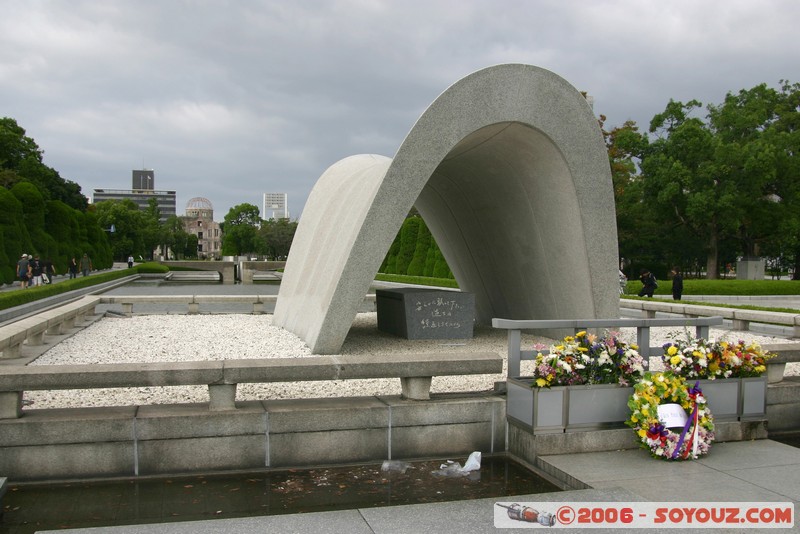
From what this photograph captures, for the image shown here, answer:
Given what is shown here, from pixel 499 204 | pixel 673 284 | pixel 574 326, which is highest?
pixel 499 204

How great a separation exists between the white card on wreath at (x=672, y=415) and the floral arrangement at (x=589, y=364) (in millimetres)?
383

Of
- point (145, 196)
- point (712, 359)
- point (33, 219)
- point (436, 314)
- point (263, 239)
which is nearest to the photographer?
point (712, 359)

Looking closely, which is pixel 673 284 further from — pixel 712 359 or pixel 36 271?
pixel 36 271

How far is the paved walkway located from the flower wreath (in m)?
0.11

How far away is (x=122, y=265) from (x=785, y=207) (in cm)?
6312

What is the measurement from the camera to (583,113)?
9922 millimetres

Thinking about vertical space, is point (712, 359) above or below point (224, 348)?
above

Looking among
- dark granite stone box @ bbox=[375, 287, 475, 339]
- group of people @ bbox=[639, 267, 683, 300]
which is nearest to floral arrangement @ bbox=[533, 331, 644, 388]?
dark granite stone box @ bbox=[375, 287, 475, 339]

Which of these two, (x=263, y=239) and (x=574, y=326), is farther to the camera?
(x=263, y=239)

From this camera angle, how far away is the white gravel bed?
6945 millimetres

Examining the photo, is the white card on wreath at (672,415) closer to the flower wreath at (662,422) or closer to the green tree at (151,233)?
the flower wreath at (662,422)

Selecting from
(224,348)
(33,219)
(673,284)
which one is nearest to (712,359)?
(224,348)

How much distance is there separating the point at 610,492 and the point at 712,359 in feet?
6.94

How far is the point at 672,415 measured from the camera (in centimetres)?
527
